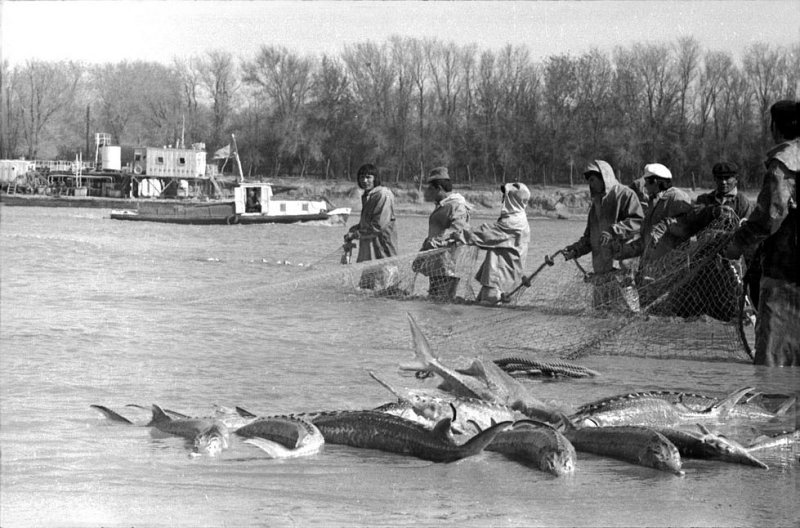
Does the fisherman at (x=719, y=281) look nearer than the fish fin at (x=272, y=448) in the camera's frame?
No

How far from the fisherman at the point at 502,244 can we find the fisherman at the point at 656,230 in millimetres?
1787

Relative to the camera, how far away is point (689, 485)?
5457 millimetres

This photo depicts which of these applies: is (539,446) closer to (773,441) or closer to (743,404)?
(773,441)

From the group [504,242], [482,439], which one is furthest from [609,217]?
[482,439]

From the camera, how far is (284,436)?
6000 millimetres

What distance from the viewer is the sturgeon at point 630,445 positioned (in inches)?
221

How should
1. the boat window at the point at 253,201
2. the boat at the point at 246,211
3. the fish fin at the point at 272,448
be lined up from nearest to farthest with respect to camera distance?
the fish fin at the point at 272,448 → the boat at the point at 246,211 → the boat window at the point at 253,201

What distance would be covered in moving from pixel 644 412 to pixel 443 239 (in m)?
7.13

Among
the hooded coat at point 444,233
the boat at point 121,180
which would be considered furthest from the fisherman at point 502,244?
the boat at point 121,180

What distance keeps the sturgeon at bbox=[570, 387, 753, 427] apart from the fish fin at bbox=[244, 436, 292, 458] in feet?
5.43

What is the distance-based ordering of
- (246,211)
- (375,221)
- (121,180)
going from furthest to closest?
(121,180) < (246,211) < (375,221)

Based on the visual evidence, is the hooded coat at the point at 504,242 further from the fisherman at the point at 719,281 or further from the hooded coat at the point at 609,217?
the fisherman at the point at 719,281

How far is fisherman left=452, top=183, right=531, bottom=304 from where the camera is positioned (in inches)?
517

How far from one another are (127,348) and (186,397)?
2.66 metres
